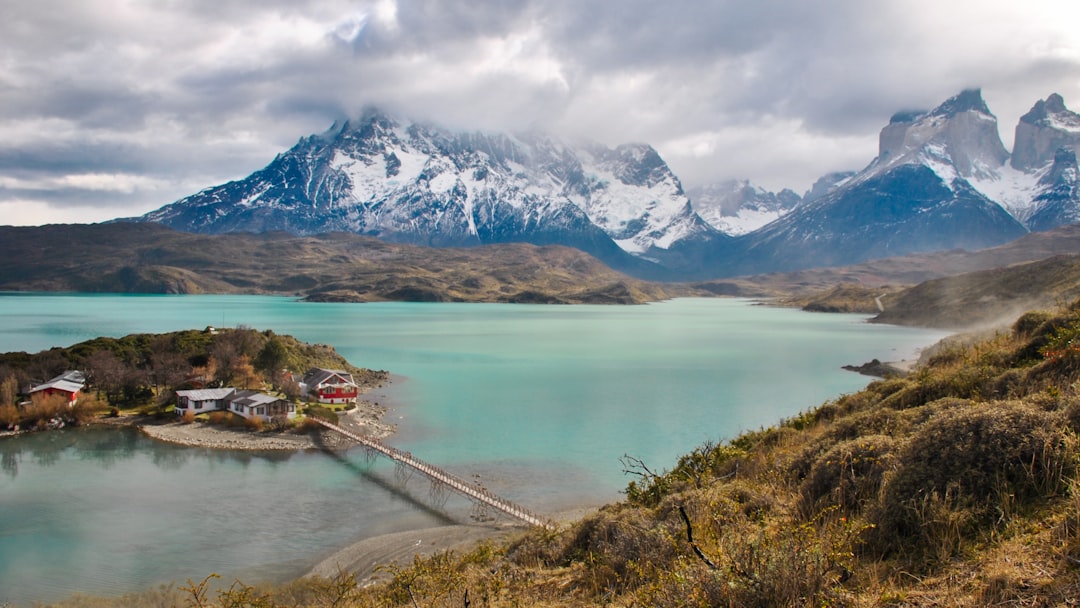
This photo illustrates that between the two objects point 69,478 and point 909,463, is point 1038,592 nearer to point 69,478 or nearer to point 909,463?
point 909,463

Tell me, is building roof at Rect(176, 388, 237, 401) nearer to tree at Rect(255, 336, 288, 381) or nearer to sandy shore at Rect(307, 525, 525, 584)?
tree at Rect(255, 336, 288, 381)

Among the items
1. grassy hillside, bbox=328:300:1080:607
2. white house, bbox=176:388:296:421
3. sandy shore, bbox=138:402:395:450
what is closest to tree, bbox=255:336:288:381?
white house, bbox=176:388:296:421

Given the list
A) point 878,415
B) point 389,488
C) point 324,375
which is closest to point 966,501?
point 878,415

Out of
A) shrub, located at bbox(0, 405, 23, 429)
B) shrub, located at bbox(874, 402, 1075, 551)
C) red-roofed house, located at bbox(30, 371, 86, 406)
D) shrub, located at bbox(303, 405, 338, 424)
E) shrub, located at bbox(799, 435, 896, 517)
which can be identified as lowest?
shrub, located at bbox(303, 405, 338, 424)

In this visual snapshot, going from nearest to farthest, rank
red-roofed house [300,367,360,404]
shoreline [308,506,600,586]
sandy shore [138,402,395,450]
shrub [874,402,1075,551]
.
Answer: shrub [874,402,1075,551] < shoreline [308,506,600,586] < sandy shore [138,402,395,450] < red-roofed house [300,367,360,404]

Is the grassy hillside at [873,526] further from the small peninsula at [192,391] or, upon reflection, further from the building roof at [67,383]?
the building roof at [67,383]

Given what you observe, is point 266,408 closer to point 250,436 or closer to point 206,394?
point 250,436

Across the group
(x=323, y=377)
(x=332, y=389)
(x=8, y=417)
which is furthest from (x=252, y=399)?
(x=8, y=417)
